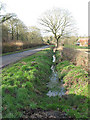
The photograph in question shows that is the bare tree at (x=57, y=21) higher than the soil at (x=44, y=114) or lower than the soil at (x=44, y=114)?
higher

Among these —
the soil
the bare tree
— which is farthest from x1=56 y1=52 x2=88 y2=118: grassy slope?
the bare tree

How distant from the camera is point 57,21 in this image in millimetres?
34500

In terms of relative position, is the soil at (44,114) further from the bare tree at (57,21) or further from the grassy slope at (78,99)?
the bare tree at (57,21)

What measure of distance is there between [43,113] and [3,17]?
26720 millimetres

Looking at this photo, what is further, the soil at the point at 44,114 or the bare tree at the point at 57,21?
the bare tree at the point at 57,21

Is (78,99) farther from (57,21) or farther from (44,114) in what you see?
(57,21)

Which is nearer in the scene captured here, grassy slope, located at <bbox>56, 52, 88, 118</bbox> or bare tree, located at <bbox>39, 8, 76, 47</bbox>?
grassy slope, located at <bbox>56, 52, 88, 118</bbox>

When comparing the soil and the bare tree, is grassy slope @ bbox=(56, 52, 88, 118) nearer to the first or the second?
the soil

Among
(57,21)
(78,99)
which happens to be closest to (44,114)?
(78,99)

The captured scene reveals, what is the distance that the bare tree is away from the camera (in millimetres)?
33625

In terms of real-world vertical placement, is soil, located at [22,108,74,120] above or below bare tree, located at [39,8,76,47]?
below

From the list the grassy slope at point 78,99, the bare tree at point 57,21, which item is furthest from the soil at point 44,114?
the bare tree at point 57,21

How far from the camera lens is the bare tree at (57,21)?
33625 millimetres

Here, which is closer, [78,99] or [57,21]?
[78,99]
